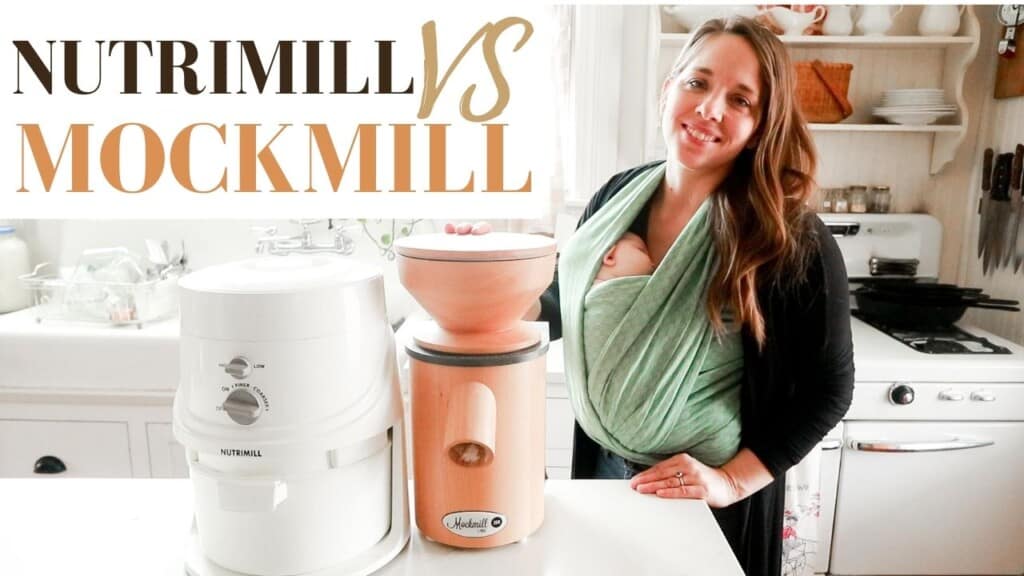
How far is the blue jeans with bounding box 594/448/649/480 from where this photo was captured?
43.2 inches

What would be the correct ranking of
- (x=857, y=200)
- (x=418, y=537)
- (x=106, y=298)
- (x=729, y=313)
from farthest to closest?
(x=857, y=200), (x=106, y=298), (x=729, y=313), (x=418, y=537)

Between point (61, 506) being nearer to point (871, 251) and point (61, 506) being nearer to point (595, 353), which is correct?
point (595, 353)

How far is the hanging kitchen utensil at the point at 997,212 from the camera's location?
2.12m

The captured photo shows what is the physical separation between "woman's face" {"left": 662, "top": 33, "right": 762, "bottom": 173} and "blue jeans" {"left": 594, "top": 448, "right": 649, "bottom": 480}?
1.48ft

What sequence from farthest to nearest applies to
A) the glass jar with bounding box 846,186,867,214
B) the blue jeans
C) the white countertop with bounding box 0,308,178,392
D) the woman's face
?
the glass jar with bounding box 846,186,867,214 → the white countertop with bounding box 0,308,178,392 → the blue jeans → the woman's face

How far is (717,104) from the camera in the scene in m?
0.97

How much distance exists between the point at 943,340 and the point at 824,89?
0.80m

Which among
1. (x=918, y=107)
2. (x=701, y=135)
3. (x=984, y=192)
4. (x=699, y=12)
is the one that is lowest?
(x=984, y=192)

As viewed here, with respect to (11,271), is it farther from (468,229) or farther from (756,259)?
(756,259)

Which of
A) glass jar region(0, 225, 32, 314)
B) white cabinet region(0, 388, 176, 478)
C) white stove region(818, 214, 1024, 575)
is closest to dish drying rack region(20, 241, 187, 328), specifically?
glass jar region(0, 225, 32, 314)

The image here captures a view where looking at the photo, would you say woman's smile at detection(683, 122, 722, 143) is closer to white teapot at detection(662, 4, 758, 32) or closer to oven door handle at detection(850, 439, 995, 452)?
oven door handle at detection(850, 439, 995, 452)

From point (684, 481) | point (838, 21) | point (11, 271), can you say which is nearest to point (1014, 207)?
point (838, 21)

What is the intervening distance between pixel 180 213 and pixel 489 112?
102 cm

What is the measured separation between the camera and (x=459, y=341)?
2.36ft
